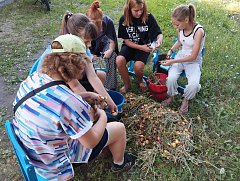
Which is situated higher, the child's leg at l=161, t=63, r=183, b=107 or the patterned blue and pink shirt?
the patterned blue and pink shirt

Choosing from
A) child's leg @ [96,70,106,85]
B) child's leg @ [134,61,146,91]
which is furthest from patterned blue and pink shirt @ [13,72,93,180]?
child's leg @ [134,61,146,91]

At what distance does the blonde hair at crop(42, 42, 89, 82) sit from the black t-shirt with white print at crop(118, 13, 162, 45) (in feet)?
5.29

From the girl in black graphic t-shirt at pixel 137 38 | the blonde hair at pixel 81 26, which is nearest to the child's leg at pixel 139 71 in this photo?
the girl in black graphic t-shirt at pixel 137 38

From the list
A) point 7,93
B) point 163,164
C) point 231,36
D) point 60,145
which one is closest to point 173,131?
point 163,164

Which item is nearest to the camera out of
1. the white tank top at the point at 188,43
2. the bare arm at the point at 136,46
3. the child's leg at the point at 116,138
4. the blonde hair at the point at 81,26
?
the child's leg at the point at 116,138

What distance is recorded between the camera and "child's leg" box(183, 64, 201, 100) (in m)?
2.78

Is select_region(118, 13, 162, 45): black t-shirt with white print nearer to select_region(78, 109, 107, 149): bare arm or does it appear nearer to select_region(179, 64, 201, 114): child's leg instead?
select_region(179, 64, 201, 114): child's leg

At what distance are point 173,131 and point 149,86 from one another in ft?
2.26

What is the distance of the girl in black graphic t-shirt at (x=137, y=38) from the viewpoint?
3088 millimetres

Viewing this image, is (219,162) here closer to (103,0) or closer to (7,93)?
(7,93)

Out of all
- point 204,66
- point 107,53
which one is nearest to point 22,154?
point 107,53

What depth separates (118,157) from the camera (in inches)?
88.4

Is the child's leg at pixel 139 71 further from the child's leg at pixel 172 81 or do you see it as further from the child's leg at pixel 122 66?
the child's leg at pixel 172 81

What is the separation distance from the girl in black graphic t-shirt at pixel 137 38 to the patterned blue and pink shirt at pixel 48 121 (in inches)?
59.8
